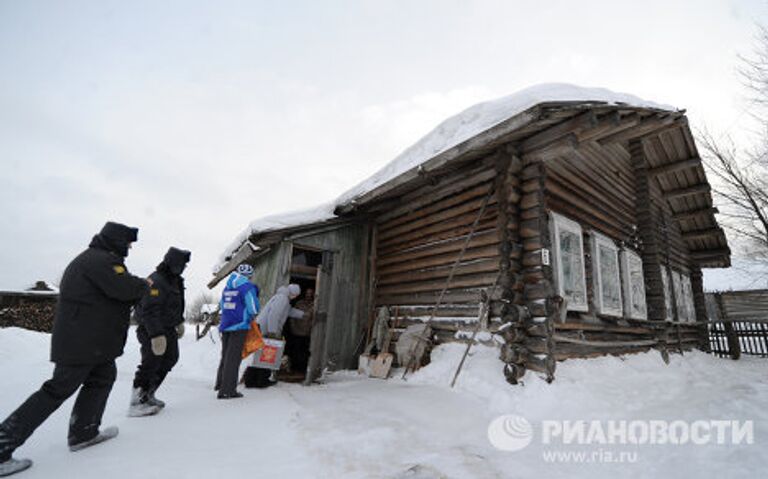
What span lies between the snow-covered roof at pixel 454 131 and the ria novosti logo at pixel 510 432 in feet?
12.7

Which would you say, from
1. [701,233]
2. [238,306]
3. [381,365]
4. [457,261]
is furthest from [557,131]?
[701,233]

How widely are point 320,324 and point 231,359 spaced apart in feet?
7.49

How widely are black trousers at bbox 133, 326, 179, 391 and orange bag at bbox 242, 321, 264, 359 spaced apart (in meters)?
1.01

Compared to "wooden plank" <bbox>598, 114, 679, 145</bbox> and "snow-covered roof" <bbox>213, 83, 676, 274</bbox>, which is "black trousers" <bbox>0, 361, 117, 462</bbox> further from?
"wooden plank" <bbox>598, 114, 679, 145</bbox>

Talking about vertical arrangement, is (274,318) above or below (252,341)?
above

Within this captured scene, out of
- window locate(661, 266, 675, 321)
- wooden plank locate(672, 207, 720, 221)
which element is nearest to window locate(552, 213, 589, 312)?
window locate(661, 266, 675, 321)

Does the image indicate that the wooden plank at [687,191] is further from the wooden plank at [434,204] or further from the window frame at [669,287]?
the wooden plank at [434,204]

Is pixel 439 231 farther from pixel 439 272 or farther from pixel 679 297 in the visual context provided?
pixel 679 297

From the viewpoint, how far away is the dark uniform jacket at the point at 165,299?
4.28 m

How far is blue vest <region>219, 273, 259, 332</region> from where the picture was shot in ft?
17.8

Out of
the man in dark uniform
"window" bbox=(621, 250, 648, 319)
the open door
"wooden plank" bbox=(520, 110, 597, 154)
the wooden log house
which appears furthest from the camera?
"window" bbox=(621, 250, 648, 319)

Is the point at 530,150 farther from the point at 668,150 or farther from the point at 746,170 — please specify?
the point at 746,170

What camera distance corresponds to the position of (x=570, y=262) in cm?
640

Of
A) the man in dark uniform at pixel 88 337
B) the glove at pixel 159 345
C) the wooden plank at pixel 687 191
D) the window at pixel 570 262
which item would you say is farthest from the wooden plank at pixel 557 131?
the wooden plank at pixel 687 191
